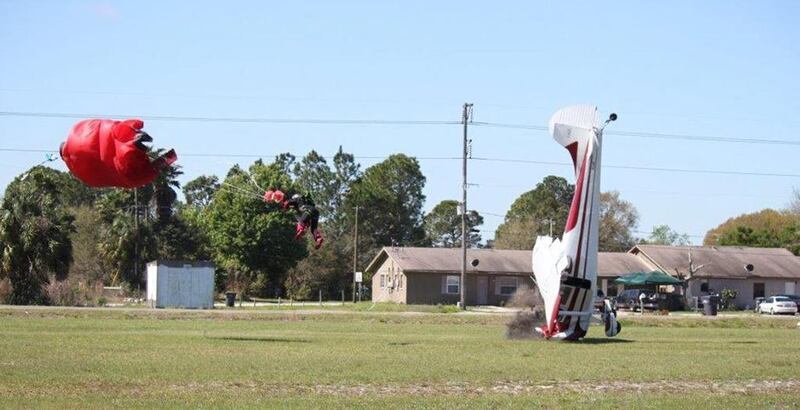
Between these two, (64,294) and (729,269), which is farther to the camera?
(729,269)

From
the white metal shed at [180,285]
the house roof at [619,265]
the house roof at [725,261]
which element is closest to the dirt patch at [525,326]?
the white metal shed at [180,285]

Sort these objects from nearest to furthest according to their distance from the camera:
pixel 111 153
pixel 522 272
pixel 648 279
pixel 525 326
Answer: pixel 111 153 → pixel 525 326 → pixel 648 279 → pixel 522 272

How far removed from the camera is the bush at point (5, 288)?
199ft

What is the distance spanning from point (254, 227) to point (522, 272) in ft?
79.5

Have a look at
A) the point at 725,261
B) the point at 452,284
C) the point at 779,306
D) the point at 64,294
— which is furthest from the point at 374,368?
the point at 725,261

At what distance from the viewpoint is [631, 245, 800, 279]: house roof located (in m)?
82.8

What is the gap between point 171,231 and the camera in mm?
90750

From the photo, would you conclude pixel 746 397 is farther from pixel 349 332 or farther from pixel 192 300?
pixel 192 300

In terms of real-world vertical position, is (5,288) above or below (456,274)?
below

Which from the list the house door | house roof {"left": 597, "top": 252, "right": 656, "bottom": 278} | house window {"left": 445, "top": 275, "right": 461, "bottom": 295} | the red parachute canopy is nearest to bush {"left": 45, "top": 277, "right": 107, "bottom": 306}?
house window {"left": 445, "top": 275, "right": 461, "bottom": 295}

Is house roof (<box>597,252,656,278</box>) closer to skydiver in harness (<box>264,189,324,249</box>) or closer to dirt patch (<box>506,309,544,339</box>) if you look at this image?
dirt patch (<box>506,309,544,339</box>)

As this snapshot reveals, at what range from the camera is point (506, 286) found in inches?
3263

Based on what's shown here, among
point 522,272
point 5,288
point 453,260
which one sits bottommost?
point 5,288

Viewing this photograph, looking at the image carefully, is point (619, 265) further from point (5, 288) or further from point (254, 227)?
point (5, 288)
